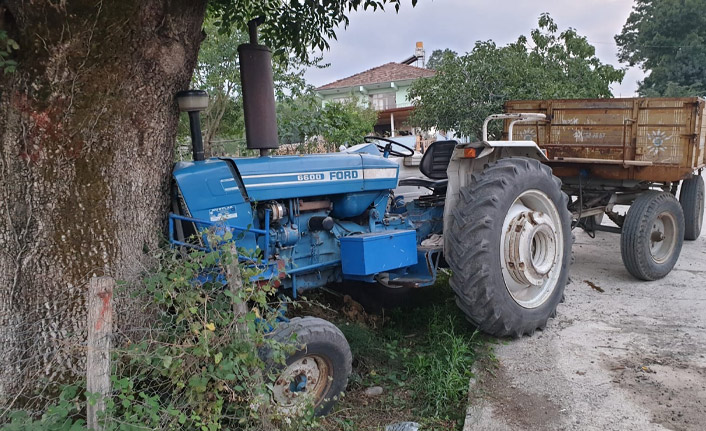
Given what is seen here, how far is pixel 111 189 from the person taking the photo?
290cm

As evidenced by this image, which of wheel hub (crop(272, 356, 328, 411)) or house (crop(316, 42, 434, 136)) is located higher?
house (crop(316, 42, 434, 136))

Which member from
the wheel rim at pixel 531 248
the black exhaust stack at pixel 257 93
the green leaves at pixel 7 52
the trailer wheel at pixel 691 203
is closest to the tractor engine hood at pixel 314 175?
the black exhaust stack at pixel 257 93

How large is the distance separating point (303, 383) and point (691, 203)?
6.14 metres

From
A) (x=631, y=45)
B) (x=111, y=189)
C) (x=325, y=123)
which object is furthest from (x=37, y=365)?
(x=631, y=45)

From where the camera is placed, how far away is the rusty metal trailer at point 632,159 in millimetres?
5465

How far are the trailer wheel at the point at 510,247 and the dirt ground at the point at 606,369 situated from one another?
0.24m

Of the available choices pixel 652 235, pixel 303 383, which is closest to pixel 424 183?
pixel 303 383

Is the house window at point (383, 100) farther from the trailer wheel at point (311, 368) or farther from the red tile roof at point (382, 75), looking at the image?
the trailer wheel at point (311, 368)

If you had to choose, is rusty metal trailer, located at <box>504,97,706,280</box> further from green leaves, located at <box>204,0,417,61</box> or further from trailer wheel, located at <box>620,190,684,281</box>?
green leaves, located at <box>204,0,417,61</box>

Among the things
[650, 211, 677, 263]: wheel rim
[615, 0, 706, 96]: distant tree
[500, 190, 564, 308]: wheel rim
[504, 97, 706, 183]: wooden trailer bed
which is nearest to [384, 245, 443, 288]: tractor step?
[500, 190, 564, 308]: wheel rim

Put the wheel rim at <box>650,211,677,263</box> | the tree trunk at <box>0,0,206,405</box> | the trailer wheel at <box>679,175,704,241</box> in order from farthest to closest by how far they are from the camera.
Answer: the trailer wheel at <box>679,175,704,241</box> → the wheel rim at <box>650,211,677,263</box> → the tree trunk at <box>0,0,206,405</box>

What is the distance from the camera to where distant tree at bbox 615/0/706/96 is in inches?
1212

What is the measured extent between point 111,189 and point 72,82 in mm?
537

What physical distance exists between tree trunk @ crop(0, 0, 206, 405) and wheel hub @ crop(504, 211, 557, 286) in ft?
8.25
